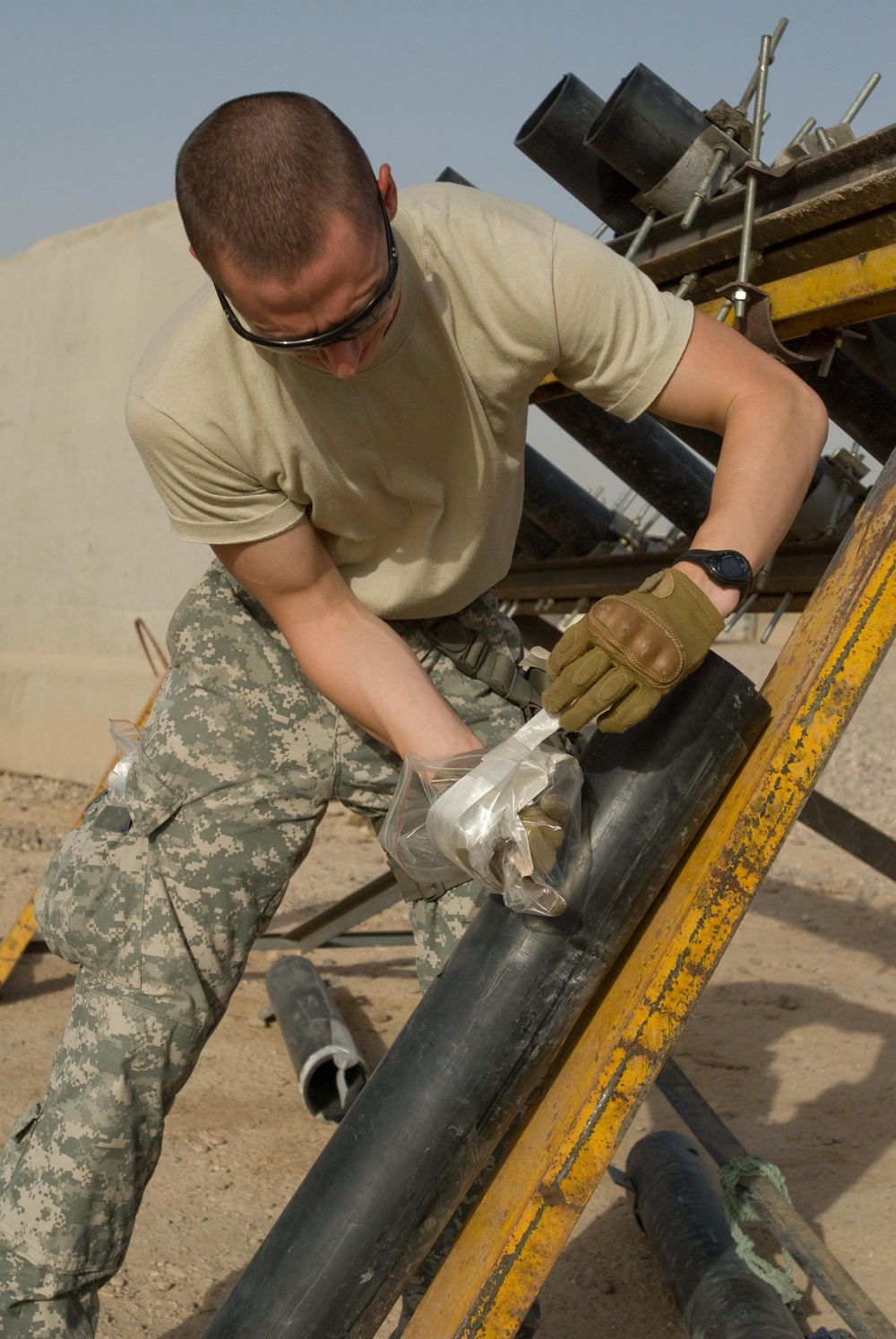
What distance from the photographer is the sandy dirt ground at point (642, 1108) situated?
2326mm

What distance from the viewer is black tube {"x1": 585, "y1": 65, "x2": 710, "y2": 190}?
2.39 meters

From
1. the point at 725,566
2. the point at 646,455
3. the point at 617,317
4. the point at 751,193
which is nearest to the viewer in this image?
the point at 725,566

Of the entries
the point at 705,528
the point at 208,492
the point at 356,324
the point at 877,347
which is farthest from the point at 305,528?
the point at 877,347

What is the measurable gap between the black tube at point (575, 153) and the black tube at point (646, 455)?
1.39 feet

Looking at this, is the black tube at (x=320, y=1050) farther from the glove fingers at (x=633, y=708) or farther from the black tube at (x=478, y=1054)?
the glove fingers at (x=633, y=708)

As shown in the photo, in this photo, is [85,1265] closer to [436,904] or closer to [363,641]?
[436,904]

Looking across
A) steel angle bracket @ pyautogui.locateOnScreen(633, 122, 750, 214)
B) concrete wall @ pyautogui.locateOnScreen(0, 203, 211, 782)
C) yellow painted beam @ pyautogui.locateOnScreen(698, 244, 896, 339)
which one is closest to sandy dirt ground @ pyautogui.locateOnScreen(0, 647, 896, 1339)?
yellow painted beam @ pyautogui.locateOnScreen(698, 244, 896, 339)

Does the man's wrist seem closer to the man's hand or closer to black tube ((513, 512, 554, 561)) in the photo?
the man's hand

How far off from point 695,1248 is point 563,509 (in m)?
1.92

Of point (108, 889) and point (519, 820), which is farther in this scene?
point (108, 889)

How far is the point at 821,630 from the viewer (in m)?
1.51

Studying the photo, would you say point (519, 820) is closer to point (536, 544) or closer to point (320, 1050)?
point (320, 1050)

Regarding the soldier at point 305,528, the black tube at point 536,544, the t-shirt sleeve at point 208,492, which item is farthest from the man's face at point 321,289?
the black tube at point 536,544

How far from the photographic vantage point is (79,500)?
8414mm
